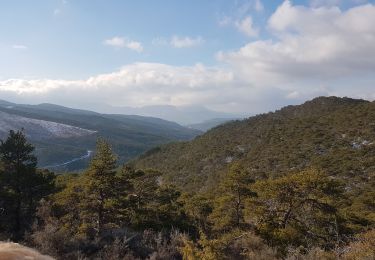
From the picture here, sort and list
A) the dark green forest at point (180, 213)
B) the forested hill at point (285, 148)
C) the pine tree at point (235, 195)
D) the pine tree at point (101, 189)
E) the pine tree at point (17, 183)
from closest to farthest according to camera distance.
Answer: the dark green forest at point (180, 213) → the pine tree at point (101, 189) → the pine tree at point (235, 195) → the pine tree at point (17, 183) → the forested hill at point (285, 148)

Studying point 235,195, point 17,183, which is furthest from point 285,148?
point 17,183

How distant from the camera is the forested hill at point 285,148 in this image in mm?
55781

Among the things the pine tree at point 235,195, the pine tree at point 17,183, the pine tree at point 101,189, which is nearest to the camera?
the pine tree at point 101,189

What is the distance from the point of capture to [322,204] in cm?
2195

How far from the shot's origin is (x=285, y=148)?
227 feet

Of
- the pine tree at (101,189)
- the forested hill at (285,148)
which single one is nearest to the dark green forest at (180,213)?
the pine tree at (101,189)

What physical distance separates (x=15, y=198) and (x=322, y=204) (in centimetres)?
1944

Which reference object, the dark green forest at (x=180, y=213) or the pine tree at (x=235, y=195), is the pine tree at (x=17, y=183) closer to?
the dark green forest at (x=180, y=213)

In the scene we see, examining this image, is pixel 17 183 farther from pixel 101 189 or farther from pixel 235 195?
pixel 235 195

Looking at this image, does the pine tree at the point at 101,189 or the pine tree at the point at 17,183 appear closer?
the pine tree at the point at 101,189

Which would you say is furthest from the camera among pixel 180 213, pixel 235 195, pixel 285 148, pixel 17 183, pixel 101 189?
pixel 285 148

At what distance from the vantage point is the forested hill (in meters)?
55.8

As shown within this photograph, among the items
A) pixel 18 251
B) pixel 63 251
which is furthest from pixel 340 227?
pixel 18 251

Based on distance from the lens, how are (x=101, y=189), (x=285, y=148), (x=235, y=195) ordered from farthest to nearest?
(x=285, y=148) → (x=235, y=195) → (x=101, y=189)
